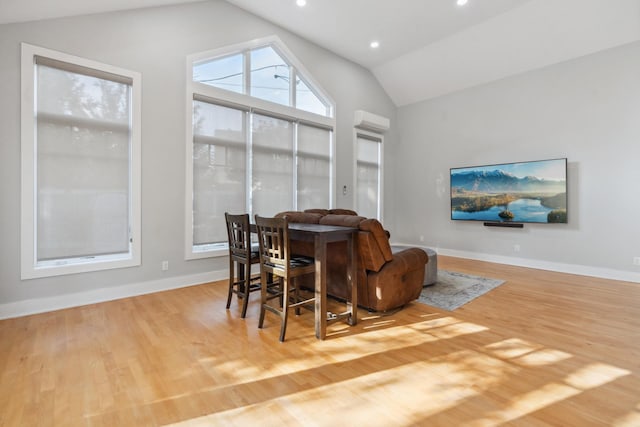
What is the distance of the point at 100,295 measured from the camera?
3.40 m

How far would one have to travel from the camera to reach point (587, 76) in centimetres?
475

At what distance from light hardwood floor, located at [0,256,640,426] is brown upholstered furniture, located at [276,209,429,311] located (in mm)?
191

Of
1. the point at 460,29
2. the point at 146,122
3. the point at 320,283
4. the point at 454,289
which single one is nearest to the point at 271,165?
the point at 146,122

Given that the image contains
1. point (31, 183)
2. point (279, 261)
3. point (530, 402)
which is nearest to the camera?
point (530, 402)

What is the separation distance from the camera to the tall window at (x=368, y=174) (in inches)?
267

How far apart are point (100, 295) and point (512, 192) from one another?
21.6ft

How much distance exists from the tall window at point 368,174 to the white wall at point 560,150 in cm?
108

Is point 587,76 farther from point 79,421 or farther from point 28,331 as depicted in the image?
point 28,331

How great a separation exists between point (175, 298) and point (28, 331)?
1263mm

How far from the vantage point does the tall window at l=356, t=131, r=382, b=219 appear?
6770 mm

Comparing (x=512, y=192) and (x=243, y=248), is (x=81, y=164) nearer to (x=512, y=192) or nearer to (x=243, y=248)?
(x=243, y=248)

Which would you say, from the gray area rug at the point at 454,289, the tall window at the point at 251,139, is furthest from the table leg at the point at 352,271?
the tall window at the point at 251,139

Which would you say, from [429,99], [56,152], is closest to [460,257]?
[429,99]

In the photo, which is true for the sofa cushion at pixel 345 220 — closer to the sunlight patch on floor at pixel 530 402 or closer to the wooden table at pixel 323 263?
the wooden table at pixel 323 263
